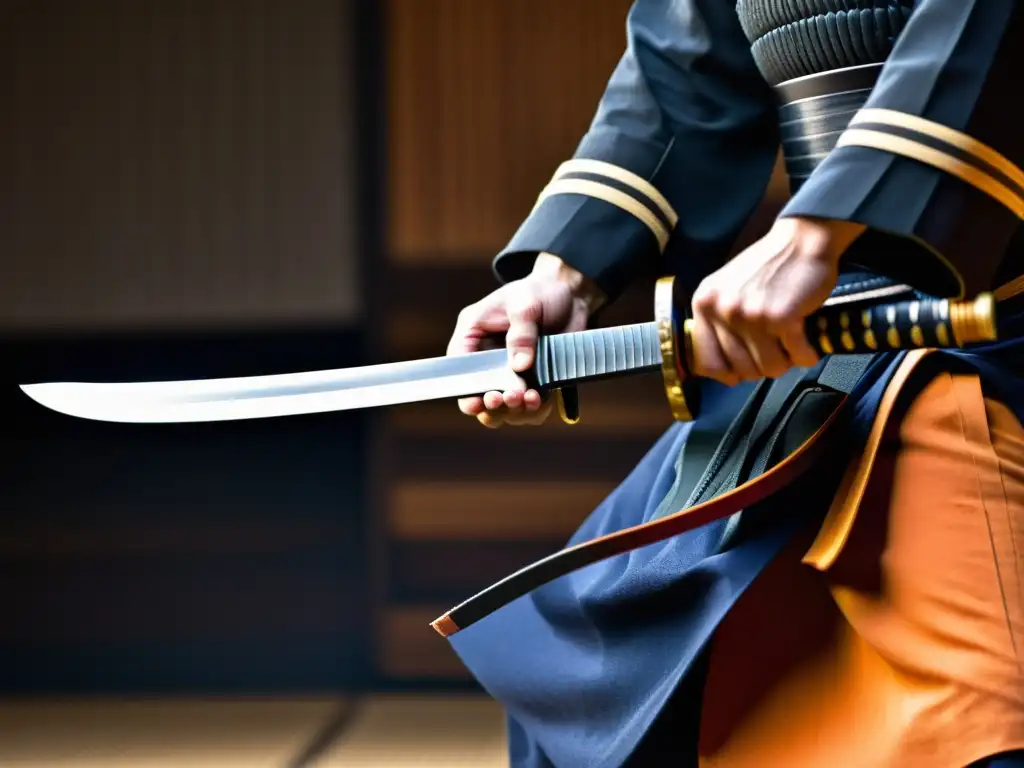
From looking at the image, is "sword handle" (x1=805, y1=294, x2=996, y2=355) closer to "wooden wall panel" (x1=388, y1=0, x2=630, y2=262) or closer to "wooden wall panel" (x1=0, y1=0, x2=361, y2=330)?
"wooden wall panel" (x1=388, y1=0, x2=630, y2=262)

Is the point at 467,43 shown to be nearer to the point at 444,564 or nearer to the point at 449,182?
the point at 449,182

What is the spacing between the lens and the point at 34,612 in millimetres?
2791

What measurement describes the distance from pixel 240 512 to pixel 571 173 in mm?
2306

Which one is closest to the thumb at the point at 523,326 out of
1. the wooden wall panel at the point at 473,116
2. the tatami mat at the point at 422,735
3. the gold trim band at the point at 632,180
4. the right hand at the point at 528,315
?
the right hand at the point at 528,315

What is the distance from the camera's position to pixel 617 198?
0.93m

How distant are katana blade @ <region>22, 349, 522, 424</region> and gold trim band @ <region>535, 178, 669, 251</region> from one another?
16 cm

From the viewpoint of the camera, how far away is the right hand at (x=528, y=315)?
0.87m

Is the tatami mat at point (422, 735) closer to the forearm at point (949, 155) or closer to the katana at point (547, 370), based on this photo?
the katana at point (547, 370)

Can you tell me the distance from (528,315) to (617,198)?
0.13 meters

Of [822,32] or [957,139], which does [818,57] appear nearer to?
[822,32]

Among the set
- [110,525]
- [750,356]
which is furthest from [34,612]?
[750,356]

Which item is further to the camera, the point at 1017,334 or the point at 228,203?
the point at 228,203

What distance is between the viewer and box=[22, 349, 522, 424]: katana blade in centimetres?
85

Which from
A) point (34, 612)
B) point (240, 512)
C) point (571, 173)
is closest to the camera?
point (571, 173)
